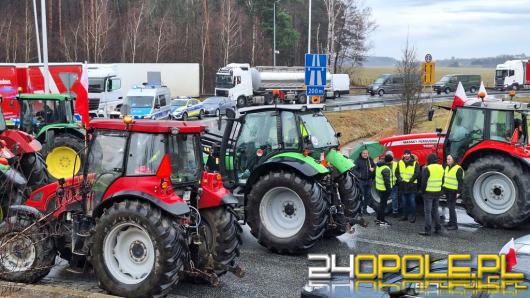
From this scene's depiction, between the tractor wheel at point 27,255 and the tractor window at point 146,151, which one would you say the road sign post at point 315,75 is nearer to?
the tractor window at point 146,151

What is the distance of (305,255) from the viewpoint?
380 inches

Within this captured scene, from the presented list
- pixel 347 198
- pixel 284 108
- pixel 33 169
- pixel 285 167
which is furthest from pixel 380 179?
pixel 33 169

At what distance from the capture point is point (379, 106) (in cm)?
3597

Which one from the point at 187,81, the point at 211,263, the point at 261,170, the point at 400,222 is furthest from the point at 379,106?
the point at 211,263

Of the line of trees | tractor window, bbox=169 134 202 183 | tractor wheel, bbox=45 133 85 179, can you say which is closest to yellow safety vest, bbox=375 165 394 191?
tractor window, bbox=169 134 202 183

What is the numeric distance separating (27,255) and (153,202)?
2249 millimetres

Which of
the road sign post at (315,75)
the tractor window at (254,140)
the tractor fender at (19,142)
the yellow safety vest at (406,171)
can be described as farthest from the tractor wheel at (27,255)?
the road sign post at (315,75)

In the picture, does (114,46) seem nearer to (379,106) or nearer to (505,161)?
(379,106)

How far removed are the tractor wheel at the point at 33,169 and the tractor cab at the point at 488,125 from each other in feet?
28.5

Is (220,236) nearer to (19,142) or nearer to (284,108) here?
(284,108)

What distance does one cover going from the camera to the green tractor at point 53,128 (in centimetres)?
1500

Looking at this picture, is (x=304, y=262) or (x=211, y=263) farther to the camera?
(x=304, y=262)

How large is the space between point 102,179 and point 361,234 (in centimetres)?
540

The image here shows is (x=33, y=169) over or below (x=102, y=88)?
below
